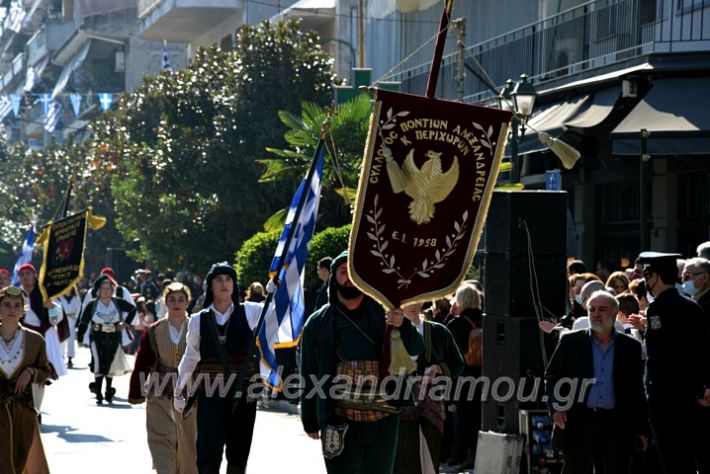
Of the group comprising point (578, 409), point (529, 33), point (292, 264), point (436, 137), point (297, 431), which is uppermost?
point (529, 33)

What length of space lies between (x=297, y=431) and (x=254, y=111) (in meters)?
18.1

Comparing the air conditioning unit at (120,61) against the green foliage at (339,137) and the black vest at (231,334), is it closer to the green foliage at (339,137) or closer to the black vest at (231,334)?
the green foliage at (339,137)

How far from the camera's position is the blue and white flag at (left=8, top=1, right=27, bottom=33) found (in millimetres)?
106625

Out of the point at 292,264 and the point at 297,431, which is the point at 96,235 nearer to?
the point at 297,431

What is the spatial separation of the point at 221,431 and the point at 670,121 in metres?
9.45

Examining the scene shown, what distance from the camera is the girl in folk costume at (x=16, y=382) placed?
11125mm

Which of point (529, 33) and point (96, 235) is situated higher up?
point (529, 33)

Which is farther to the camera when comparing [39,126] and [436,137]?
[39,126]

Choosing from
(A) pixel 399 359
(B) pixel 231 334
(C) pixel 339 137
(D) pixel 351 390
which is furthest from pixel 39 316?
(A) pixel 399 359

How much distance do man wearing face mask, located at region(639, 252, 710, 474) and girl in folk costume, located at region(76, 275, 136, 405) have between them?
12385mm

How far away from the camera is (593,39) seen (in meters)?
23.4

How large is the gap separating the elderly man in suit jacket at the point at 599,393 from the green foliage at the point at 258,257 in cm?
1377

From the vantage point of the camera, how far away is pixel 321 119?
24125mm

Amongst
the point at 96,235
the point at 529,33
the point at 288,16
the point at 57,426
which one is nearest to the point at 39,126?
the point at 96,235
